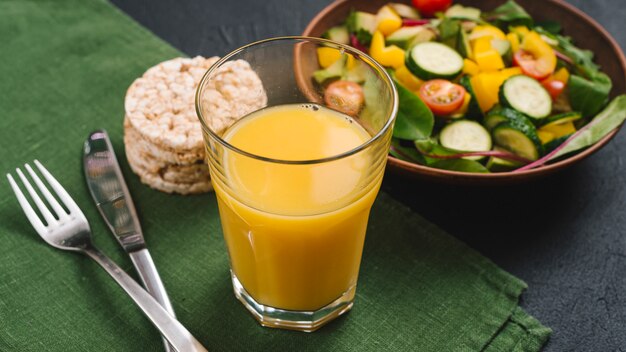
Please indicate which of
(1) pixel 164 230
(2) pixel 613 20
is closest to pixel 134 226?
(1) pixel 164 230

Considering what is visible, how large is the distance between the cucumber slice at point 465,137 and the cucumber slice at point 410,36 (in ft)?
1.41

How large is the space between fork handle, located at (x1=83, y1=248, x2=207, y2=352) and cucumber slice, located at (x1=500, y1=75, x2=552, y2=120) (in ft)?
4.28

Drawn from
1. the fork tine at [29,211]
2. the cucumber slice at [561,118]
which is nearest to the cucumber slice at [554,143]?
the cucumber slice at [561,118]

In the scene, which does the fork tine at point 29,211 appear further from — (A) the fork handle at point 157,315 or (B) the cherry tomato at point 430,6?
(B) the cherry tomato at point 430,6

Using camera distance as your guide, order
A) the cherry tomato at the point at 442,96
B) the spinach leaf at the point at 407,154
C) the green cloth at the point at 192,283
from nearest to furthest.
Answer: the green cloth at the point at 192,283
the spinach leaf at the point at 407,154
the cherry tomato at the point at 442,96

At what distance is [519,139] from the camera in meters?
2.03

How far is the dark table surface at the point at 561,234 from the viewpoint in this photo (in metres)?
1.79

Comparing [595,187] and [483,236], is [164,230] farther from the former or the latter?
[595,187]

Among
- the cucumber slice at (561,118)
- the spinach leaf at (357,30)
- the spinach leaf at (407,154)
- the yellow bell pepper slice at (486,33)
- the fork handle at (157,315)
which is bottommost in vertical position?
the fork handle at (157,315)

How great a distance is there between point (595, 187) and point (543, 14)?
826 mm

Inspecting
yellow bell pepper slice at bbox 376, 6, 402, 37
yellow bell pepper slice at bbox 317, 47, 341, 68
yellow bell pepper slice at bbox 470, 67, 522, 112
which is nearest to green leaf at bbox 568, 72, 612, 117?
yellow bell pepper slice at bbox 470, 67, 522, 112

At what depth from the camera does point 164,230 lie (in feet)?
6.38

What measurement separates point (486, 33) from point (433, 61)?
0.29m

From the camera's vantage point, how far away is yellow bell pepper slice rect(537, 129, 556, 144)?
7.03ft
